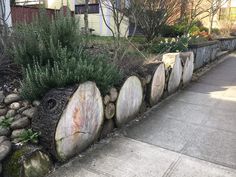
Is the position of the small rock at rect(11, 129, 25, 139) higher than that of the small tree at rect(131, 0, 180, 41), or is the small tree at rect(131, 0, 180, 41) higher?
the small tree at rect(131, 0, 180, 41)

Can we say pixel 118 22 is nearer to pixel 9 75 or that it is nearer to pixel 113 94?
pixel 113 94

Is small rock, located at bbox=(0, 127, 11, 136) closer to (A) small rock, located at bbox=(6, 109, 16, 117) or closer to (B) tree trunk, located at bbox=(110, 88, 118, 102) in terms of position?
(A) small rock, located at bbox=(6, 109, 16, 117)

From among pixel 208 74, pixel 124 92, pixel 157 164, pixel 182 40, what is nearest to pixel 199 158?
pixel 157 164

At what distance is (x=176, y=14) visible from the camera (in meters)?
9.45

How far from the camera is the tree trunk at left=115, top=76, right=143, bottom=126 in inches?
154

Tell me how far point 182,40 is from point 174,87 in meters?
1.88

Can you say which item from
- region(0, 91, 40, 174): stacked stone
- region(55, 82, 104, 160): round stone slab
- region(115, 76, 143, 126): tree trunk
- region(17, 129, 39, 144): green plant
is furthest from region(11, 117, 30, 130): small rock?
region(115, 76, 143, 126): tree trunk

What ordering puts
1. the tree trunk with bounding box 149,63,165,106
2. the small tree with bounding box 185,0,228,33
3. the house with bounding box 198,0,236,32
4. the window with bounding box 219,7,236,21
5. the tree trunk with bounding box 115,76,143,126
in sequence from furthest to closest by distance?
the window with bounding box 219,7,236,21 < the house with bounding box 198,0,236,32 < the small tree with bounding box 185,0,228,33 < the tree trunk with bounding box 149,63,165,106 < the tree trunk with bounding box 115,76,143,126

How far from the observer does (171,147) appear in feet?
11.6

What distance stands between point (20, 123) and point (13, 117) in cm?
16

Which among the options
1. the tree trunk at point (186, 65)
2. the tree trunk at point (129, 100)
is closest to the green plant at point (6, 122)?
the tree trunk at point (129, 100)

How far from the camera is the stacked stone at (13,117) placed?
2704mm

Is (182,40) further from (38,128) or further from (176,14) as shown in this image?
(38,128)

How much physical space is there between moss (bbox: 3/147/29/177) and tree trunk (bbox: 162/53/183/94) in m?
3.69
